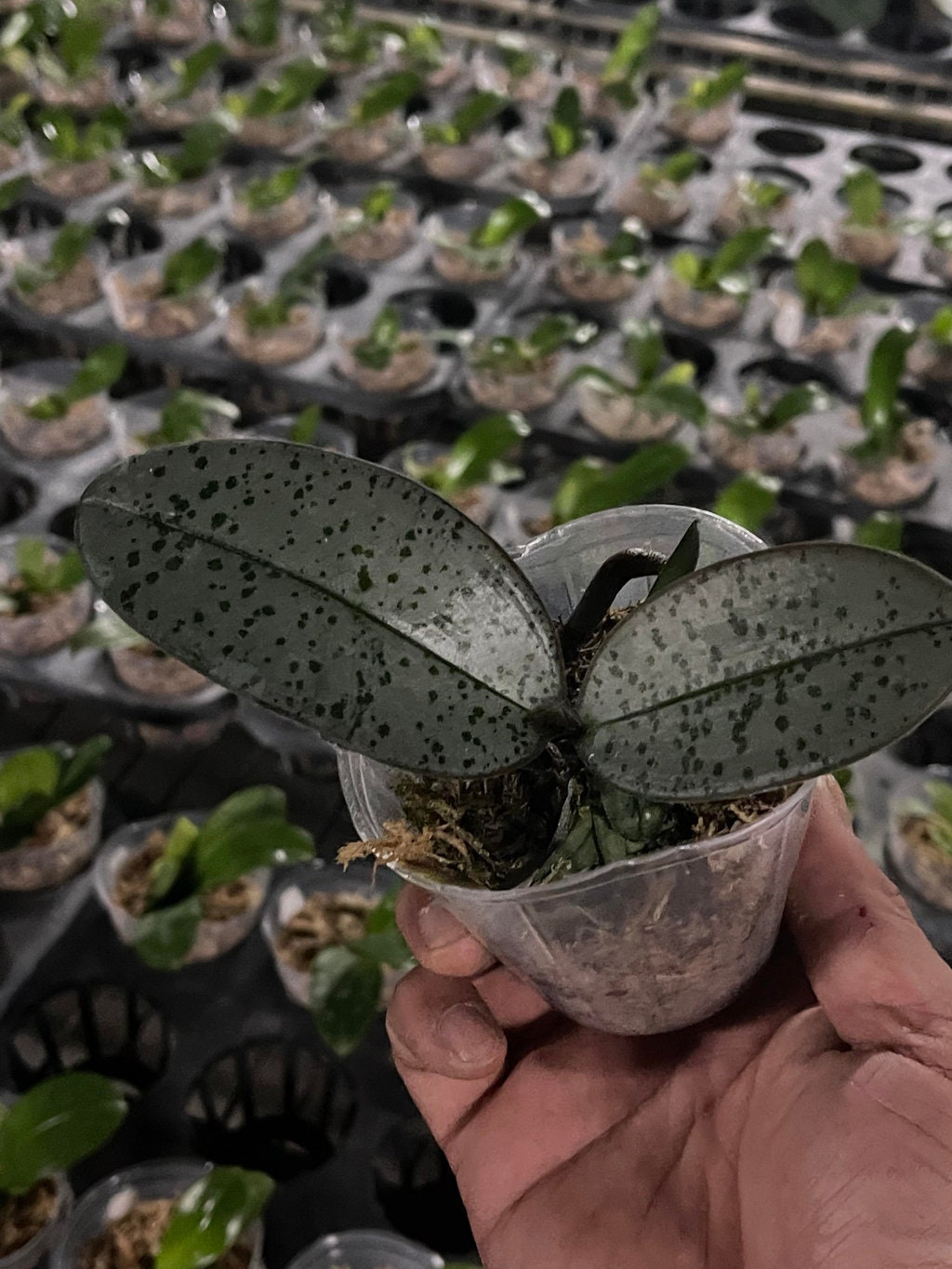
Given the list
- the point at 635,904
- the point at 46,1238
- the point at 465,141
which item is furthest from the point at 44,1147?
the point at 465,141

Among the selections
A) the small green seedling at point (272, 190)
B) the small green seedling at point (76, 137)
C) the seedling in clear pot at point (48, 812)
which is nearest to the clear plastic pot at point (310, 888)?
the seedling in clear pot at point (48, 812)

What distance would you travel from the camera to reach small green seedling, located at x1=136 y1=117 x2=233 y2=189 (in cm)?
197

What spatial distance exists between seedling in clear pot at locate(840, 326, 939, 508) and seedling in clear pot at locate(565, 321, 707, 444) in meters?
0.23

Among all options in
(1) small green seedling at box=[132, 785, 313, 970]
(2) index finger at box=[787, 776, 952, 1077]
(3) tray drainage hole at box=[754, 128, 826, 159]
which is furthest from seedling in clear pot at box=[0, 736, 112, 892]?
(3) tray drainage hole at box=[754, 128, 826, 159]

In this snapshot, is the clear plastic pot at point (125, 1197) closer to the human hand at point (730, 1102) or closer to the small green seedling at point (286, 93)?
the human hand at point (730, 1102)

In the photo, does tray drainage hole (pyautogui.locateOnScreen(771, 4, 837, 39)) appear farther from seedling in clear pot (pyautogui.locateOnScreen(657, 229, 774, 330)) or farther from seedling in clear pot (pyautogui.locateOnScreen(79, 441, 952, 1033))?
seedling in clear pot (pyautogui.locateOnScreen(79, 441, 952, 1033))

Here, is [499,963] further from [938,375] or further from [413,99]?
[413,99]

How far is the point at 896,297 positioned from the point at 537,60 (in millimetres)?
935

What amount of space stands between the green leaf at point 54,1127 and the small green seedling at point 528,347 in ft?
3.65

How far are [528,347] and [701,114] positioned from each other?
0.80 metres

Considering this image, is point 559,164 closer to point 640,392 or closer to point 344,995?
point 640,392

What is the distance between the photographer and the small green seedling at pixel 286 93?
2.10 m

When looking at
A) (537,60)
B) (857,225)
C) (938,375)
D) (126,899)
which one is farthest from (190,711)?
(537,60)

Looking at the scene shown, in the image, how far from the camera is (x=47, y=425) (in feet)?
5.43
